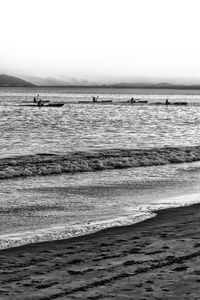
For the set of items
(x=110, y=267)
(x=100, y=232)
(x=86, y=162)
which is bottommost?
(x=86, y=162)

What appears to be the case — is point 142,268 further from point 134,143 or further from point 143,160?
point 134,143

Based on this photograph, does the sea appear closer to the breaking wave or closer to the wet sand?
the breaking wave

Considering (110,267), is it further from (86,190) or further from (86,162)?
(86,162)

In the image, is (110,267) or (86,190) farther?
(86,190)

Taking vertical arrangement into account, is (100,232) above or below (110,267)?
below

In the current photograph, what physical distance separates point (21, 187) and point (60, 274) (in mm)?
8724

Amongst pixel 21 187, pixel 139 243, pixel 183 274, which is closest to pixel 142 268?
pixel 183 274

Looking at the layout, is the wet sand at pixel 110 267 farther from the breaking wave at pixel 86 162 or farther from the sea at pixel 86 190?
the breaking wave at pixel 86 162

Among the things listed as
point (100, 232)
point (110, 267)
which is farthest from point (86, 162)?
point (110, 267)

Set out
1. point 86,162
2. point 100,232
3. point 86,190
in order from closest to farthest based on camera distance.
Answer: point 100,232 → point 86,190 → point 86,162

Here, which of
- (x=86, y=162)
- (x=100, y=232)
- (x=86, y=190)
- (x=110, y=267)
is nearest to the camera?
(x=110, y=267)

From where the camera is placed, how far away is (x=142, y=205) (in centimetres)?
1223

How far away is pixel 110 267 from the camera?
6766 mm

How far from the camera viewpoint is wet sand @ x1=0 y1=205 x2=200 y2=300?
229 inches
